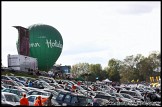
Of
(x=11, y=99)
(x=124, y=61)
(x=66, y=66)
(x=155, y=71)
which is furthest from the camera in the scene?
(x=124, y=61)

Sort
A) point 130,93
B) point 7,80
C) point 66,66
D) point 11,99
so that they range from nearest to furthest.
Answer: point 11,99 < point 7,80 < point 130,93 < point 66,66

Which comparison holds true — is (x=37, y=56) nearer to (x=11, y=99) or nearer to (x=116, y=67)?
(x=11, y=99)

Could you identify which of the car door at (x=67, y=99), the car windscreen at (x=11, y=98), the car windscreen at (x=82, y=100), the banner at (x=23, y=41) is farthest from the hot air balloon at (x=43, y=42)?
the car windscreen at (x=11, y=98)

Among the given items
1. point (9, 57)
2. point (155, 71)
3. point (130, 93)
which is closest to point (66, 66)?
point (155, 71)

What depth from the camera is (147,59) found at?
462ft

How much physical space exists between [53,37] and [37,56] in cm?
415

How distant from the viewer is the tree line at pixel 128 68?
450 ft

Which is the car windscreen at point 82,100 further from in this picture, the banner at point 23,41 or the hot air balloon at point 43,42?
the hot air balloon at point 43,42

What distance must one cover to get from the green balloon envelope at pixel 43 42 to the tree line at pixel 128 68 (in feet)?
161

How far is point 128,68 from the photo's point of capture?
482 feet

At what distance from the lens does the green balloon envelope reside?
7275cm

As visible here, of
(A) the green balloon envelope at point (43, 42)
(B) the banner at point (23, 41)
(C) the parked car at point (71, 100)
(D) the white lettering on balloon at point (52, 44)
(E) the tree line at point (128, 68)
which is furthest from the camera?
(E) the tree line at point (128, 68)

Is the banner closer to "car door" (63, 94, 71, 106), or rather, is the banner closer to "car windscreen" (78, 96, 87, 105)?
"car windscreen" (78, 96, 87, 105)

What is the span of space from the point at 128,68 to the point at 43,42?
7757 cm
